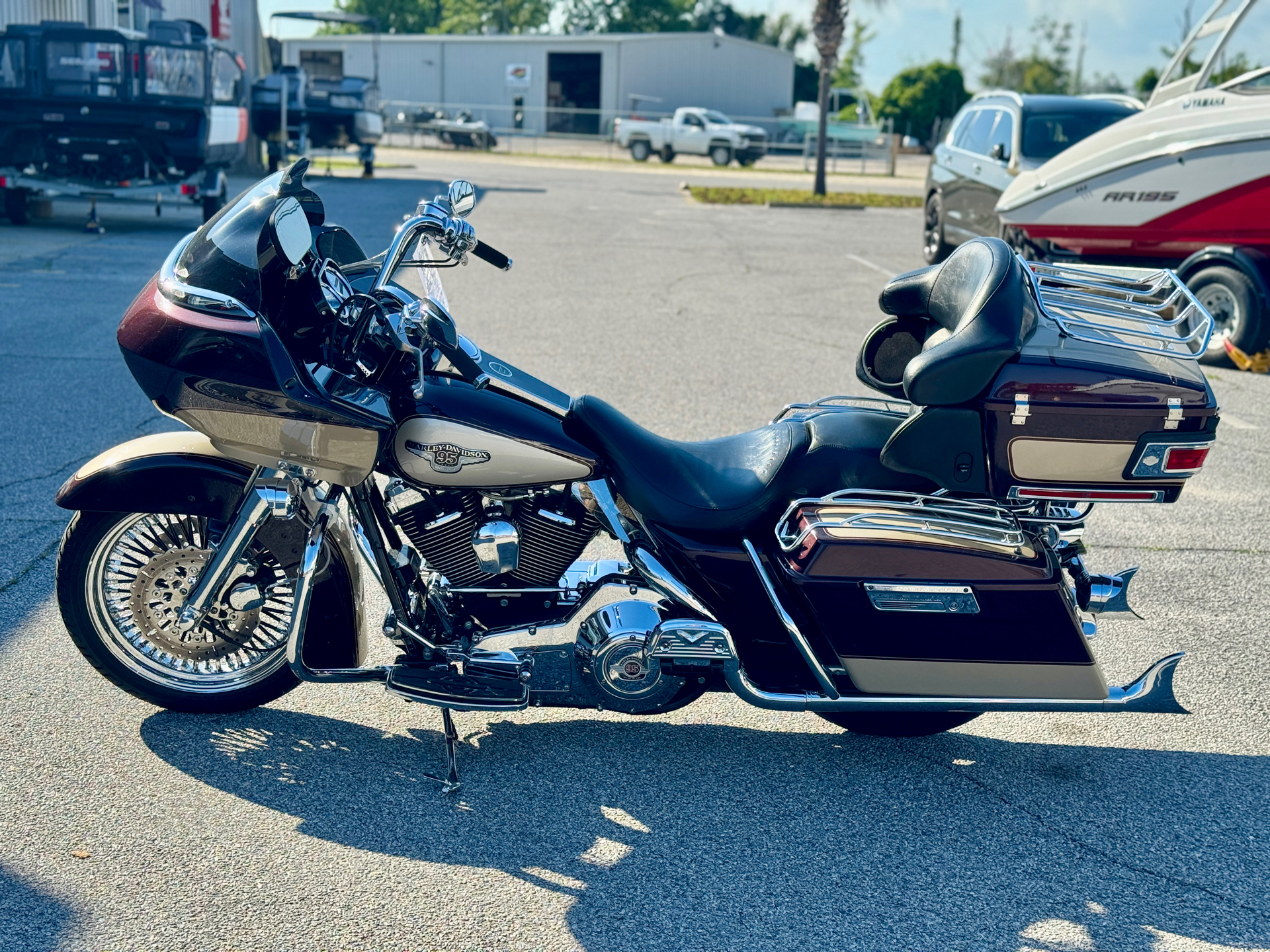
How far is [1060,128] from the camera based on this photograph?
1181 centimetres

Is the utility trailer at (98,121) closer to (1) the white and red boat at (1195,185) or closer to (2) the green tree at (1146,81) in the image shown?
(1) the white and red boat at (1195,185)

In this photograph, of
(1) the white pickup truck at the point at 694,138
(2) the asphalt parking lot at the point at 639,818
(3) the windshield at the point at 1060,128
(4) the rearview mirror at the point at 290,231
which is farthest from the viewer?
(1) the white pickup truck at the point at 694,138

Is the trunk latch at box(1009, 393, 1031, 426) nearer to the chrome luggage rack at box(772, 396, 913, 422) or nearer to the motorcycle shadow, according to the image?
the chrome luggage rack at box(772, 396, 913, 422)

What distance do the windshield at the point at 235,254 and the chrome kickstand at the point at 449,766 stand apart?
125 centimetres

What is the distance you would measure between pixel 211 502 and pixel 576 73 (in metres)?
53.3

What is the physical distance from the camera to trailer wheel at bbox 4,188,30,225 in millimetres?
13797

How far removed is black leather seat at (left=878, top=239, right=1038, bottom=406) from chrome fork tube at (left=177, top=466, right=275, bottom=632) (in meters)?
1.78

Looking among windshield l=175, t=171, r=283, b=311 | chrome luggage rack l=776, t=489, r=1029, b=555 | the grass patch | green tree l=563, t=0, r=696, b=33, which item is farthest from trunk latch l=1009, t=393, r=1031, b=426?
green tree l=563, t=0, r=696, b=33

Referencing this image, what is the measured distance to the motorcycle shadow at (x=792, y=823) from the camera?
2.84m

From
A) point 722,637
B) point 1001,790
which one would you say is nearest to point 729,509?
point 722,637

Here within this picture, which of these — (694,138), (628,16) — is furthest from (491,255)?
(628,16)

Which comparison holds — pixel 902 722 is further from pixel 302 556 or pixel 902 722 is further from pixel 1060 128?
pixel 1060 128

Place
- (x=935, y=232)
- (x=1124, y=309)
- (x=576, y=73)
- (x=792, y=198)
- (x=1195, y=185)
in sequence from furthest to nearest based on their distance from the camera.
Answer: (x=576, y=73)
(x=792, y=198)
(x=935, y=232)
(x=1195, y=185)
(x=1124, y=309)

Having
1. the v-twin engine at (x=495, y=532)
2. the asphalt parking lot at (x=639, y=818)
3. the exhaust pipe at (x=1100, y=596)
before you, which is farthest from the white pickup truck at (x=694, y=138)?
the v-twin engine at (x=495, y=532)
